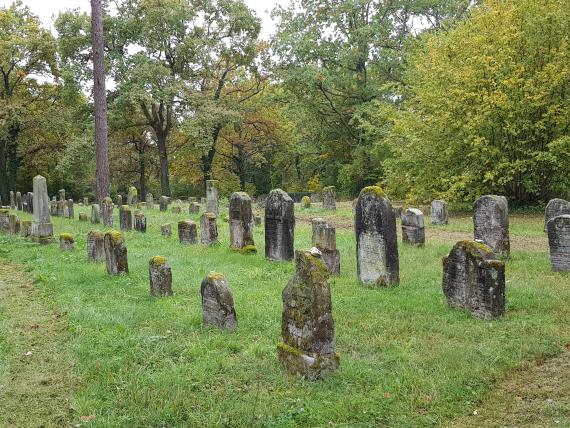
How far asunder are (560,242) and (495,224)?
164 cm

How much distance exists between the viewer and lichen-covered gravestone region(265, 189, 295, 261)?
37.5ft

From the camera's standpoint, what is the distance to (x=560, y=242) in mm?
9453

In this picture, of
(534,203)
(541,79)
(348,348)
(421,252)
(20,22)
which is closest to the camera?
(348,348)

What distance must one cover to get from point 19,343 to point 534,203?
62.3 feet

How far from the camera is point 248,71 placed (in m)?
37.4

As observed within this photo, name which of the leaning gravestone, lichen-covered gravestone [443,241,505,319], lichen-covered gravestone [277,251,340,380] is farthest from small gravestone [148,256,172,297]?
the leaning gravestone

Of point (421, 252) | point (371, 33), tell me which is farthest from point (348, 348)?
point (371, 33)

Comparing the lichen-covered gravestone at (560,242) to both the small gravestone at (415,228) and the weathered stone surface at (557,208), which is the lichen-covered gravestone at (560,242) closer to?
the small gravestone at (415,228)

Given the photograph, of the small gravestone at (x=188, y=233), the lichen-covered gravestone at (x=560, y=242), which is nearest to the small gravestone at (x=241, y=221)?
the small gravestone at (x=188, y=233)

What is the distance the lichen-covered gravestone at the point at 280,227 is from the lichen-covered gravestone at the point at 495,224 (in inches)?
161

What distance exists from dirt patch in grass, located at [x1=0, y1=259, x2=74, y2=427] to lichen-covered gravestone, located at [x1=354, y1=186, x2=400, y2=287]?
16.2 feet

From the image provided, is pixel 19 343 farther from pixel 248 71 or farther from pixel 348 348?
pixel 248 71

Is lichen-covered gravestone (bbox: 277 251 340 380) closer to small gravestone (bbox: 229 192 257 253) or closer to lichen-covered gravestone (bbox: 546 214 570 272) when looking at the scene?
lichen-covered gravestone (bbox: 546 214 570 272)

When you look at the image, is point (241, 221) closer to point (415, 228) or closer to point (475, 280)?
point (415, 228)
